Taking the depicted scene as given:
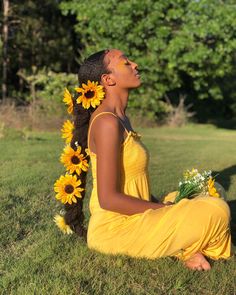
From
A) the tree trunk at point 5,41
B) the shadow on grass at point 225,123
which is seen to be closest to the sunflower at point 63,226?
the tree trunk at point 5,41

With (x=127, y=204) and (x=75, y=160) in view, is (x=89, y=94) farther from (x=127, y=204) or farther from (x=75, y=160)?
(x=127, y=204)

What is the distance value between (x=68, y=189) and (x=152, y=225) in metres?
0.89

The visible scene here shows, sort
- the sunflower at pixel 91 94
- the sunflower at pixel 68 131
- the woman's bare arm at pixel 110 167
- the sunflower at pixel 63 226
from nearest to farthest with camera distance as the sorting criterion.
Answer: the woman's bare arm at pixel 110 167 → the sunflower at pixel 91 94 → the sunflower at pixel 68 131 → the sunflower at pixel 63 226

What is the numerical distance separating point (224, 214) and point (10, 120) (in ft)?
46.4

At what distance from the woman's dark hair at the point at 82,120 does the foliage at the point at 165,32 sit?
16903 millimetres

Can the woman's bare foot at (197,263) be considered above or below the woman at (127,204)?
below

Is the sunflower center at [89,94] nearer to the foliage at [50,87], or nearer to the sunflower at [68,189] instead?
the sunflower at [68,189]

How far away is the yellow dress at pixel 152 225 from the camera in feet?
13.1

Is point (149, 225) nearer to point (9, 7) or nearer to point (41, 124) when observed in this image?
point (41, 124)

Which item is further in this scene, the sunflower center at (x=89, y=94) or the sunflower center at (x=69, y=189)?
the sunflower center at (x=69, y=189)

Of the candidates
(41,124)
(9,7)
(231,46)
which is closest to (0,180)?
(41,124)

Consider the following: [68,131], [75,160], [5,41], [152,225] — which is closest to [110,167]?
[152,225]

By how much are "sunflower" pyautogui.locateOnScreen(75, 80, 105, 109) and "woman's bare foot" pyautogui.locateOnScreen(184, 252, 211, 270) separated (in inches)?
55.4

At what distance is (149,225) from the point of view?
13.3 ft
